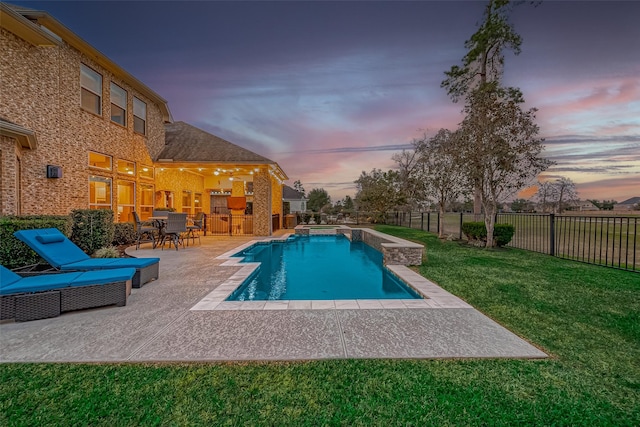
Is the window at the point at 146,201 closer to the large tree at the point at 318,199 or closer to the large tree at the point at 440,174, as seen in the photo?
the large tree at the point at 440,174

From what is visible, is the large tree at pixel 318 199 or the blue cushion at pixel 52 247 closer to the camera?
the blue cushion at pixel 52 247

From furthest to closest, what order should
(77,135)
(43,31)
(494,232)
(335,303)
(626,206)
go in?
(626,206) < (494,232) < (77,135) < (43,31) < (335,303)

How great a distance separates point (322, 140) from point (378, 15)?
9826 millimetres

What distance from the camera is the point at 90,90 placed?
1005cm

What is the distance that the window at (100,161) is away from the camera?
10.2 metres

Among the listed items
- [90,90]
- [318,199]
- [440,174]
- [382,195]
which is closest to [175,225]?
[90,90]

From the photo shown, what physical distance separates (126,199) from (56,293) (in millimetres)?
9992

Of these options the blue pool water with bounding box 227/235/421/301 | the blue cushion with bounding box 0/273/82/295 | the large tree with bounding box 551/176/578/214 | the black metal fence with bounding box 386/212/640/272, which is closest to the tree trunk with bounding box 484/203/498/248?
the black metal fence with bounding box 386/212/640/272

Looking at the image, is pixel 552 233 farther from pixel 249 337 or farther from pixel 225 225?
pixel 225 225

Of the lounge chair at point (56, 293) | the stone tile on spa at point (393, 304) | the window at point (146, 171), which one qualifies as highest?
the window at point (146, 171)

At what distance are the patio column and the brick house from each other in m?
0.05

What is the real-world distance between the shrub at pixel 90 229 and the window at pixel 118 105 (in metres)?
5.07

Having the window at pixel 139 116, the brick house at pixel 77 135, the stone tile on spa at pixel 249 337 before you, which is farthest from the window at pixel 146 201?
the stone tile on spa at pixel 249 337

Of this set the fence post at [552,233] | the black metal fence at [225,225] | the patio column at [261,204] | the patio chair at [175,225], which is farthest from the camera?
the black metal fence at [225,225]
